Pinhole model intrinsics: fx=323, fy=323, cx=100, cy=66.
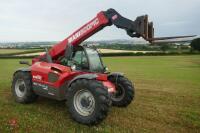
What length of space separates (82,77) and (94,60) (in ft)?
4.99

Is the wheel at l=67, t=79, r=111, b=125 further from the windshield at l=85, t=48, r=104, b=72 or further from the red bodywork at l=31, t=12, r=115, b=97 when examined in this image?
the windshield at l=85, t=48, r=104, b=72

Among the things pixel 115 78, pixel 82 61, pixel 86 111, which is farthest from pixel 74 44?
pixel 86 111

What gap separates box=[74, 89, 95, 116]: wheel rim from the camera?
28.1ft

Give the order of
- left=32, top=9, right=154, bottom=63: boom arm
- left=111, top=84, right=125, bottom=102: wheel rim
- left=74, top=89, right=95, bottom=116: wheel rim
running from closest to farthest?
left=74, top=89, right=95, bottom=116: wheel rim
left=32, top=9, right=154, bottom=63: boom arm
left=111, top=84, right=125, bottom=102: wheel rim

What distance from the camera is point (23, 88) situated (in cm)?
1102

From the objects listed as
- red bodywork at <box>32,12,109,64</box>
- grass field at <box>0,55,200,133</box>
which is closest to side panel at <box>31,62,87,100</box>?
grass field at <box>0,55,200,133</box>

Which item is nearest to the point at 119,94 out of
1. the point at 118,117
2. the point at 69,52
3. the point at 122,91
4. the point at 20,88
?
the point at 122,91

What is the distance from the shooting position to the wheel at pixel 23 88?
1059 cm

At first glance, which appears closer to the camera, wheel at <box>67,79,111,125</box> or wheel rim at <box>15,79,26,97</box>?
wheel at <box>67,79,111,125</box>

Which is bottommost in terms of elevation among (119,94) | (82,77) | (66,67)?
(119,94)

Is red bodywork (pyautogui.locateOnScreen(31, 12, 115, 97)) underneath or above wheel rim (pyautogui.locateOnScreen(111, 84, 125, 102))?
above

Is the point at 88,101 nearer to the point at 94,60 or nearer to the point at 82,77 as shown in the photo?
the point at 82,77

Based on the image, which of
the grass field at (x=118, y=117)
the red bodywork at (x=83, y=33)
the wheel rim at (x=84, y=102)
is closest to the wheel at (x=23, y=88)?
the grass field at (x=118, y=117)

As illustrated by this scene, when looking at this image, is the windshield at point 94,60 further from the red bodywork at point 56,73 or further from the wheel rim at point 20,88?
the wheel rim at point 20,88
